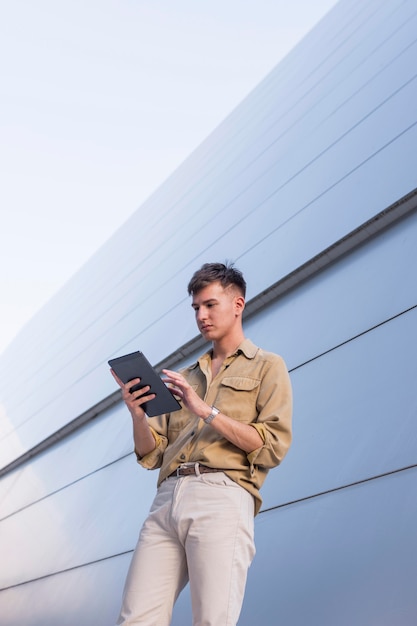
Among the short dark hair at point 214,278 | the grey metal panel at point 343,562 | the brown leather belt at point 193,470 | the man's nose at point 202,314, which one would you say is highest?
the short dark hair at point 214,278

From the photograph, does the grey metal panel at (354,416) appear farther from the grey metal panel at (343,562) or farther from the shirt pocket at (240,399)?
the shirt pocket at (240,399)

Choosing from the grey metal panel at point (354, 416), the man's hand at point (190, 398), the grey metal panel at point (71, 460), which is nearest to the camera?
the man's hand at point (190, 398)

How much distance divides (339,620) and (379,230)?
266 cm

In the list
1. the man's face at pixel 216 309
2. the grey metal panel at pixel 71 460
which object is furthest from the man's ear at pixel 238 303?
the grey metal panel at pixel 71 460

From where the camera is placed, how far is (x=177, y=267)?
832cm

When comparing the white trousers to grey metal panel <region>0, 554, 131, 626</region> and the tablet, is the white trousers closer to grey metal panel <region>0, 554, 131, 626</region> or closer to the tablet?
the tablet

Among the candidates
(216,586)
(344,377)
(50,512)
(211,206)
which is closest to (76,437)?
(50,512)

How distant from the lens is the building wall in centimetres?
308

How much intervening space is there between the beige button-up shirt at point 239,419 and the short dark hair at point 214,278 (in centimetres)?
22

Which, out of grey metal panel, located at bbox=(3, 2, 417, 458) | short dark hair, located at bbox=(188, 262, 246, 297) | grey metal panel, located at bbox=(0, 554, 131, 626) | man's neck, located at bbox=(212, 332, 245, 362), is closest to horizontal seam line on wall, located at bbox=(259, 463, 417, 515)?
man's neck, located at bbox=(212, 332, 245, 362)

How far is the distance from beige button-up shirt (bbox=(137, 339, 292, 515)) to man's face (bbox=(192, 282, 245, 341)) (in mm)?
96

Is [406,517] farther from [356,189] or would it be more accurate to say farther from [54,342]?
[54,342]

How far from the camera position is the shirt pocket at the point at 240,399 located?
8.59 ft

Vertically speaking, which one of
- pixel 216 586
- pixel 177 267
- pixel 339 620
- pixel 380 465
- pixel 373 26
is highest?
pixel 373 26
